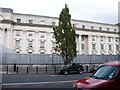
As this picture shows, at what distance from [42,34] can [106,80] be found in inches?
2685

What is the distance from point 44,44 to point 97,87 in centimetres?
6826

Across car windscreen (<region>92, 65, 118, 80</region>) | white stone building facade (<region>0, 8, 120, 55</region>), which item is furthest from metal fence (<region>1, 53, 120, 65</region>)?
car windscreen (<region>92, 65, 118, 80</region>)

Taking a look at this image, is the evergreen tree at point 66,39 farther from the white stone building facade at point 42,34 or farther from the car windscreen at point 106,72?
the white stone building facade at point 42,34

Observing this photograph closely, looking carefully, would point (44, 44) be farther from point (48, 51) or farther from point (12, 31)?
point (12, 31)

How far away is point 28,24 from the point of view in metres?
72.4

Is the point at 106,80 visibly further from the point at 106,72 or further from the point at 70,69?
the point at 70,69

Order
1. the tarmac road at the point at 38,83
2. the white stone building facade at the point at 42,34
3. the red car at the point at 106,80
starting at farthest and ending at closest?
the white stone building facade at the point at 42,34
the tarmac road at the point at 38,83
the red car at the point at 106,80

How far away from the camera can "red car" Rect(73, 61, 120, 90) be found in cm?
694

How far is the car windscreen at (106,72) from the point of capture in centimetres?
747

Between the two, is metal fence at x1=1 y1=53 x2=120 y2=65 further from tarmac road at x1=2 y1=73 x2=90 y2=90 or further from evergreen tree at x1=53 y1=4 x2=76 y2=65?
tarmac road at x1=2 y1=73 x2=90 y2=90

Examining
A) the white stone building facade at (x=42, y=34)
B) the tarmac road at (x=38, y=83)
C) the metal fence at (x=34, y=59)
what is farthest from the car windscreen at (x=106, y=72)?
the white stone building facade at (x=42, y=34)

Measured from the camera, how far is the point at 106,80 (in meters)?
7.19

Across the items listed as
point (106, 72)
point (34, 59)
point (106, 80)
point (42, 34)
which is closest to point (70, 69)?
point (34, 59)

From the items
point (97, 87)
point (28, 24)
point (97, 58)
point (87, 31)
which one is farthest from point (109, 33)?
point (97, 87)
